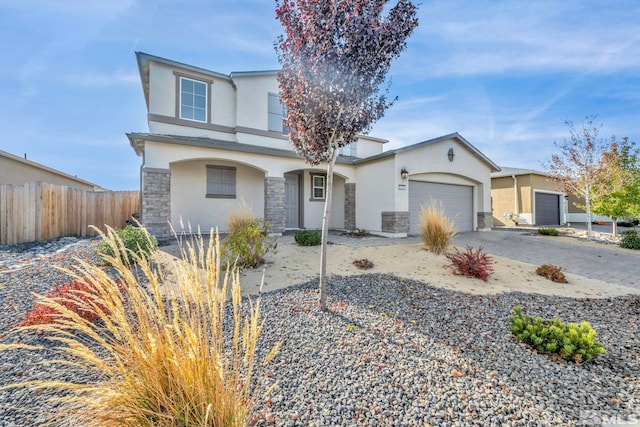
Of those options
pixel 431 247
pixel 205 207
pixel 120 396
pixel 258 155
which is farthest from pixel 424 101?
pixel 120 396

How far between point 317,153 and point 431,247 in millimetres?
4709

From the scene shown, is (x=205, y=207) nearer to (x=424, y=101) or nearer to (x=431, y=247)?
(x=431, y=247)

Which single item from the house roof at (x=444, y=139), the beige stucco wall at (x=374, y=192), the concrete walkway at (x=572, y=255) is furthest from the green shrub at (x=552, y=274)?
the house roof at (x=444, y=139)

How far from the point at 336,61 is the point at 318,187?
8959 millimetres

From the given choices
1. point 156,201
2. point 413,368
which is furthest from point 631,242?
point 156,201

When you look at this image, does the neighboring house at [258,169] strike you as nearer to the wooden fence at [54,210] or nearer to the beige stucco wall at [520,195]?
the wooden fence at [54,210]

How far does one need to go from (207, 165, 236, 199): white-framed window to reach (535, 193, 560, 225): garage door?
1825 cm

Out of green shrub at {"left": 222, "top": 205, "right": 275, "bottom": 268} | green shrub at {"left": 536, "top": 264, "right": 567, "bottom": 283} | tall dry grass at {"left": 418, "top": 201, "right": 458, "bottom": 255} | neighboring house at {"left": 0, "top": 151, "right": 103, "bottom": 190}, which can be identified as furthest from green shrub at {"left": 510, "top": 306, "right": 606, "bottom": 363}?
neighboring house at {"left": 0, "top": 151, "right": 103, "bottom": 190}

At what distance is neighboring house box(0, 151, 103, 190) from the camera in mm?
11836

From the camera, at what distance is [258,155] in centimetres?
985

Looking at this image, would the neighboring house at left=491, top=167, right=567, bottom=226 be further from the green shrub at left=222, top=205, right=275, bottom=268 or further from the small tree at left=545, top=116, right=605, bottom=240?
the green shrub at left=222, top=205, right=275, bottom=268

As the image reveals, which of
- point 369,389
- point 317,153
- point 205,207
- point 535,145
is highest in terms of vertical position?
point 535,145

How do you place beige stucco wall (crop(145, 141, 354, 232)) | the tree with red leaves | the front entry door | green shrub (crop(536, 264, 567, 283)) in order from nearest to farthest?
the tree with red leaves
green shrub (crop(536, 264, 567, 283))
beige stucco wall (crop(145, 141, 354, 232))
the front entry door

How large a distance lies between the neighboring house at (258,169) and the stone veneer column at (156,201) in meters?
0.03
